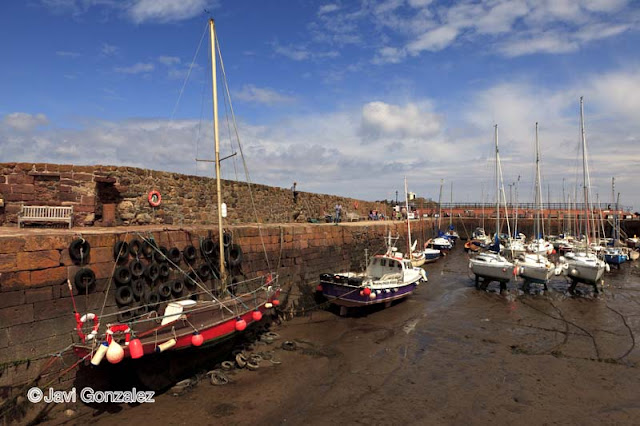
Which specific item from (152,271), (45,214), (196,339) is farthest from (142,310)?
(45,214)

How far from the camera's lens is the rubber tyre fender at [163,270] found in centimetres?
1007

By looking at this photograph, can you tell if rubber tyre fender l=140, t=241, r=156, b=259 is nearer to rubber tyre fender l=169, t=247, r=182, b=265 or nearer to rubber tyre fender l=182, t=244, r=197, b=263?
rubber tyre fender l=169, t=247, r=182, b=265

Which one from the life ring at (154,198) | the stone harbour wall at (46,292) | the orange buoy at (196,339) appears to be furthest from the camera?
the life ring at (154,198)

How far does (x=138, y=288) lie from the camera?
9445mm

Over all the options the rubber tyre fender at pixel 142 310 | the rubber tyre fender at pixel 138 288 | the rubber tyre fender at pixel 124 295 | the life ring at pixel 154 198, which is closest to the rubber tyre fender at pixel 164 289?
the rubber tyre fender at pixel 138 288

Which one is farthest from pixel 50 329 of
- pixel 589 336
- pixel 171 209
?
pixel 589 336

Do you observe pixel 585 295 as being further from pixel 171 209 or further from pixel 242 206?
pixel 171 209

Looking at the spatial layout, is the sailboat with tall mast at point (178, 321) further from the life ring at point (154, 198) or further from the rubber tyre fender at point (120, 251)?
the life ring at point (154, 198)

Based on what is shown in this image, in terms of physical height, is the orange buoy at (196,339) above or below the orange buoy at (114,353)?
below

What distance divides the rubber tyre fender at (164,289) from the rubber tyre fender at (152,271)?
0.89ft

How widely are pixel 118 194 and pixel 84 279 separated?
4796 millimetres

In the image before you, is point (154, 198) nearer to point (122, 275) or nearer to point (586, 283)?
point (122, 275)

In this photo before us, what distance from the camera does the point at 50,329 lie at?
25.5ft

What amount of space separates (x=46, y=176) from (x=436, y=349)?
12.7 m
